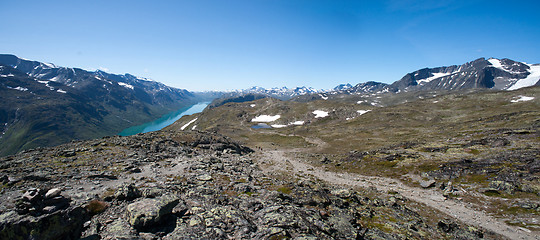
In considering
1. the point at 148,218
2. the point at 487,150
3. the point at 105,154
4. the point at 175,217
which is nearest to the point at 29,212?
the point at 148,218

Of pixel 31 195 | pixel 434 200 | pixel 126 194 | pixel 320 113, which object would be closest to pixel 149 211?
pixel 126 194

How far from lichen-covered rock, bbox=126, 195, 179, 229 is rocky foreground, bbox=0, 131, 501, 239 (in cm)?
6

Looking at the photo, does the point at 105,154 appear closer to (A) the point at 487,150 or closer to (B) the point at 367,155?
(B) the point at 367,155

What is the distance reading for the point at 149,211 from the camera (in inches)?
512

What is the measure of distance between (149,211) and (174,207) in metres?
2.26

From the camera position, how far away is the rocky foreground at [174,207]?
11734 mm

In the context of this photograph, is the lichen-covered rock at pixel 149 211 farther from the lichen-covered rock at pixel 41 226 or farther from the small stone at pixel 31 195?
the small stone at pixel 31 195

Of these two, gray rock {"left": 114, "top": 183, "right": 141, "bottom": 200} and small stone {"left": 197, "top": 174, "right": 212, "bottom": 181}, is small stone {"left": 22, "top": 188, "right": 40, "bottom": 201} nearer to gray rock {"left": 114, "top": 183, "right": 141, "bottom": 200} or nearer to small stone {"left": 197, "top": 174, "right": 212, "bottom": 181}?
gray rock {"left": 114, "top": 183, "right": 141, "bottom": 200}

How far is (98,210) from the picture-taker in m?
14.3

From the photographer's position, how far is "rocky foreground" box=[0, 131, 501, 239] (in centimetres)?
1173

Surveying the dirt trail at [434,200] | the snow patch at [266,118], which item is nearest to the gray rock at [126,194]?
the dirt trail at [434,200]

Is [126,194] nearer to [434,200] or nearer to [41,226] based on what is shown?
[41,226]

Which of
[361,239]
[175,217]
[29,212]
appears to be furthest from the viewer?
[361,239]

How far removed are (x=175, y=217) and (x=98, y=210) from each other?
5.65m
